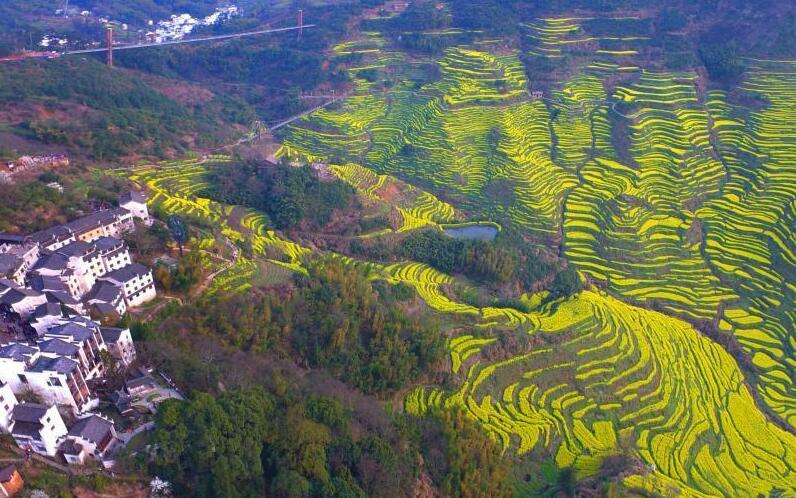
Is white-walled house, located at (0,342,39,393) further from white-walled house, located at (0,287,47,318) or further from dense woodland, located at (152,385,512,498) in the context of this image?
dense woodland, located at (152,385,512,498)

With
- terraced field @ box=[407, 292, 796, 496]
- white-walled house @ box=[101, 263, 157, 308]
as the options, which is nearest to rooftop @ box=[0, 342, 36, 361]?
white-walled house @ box=[101, 263, 157, 308]

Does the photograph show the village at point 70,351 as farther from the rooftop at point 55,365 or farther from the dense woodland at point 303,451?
the dense woodland at point 303,451

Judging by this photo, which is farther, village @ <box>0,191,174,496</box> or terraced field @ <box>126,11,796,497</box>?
terraced field @ <box>126,11,796,497</box>

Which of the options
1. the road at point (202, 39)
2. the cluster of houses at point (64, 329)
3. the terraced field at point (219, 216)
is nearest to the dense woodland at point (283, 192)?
the terraced field at point (219, 216)

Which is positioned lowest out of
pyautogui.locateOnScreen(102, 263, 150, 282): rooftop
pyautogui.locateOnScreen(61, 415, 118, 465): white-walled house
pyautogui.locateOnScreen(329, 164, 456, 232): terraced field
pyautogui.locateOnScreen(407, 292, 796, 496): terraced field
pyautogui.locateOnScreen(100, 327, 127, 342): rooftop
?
pyautogui.locateOnScreen(407, 292, 796, 496): terraced field

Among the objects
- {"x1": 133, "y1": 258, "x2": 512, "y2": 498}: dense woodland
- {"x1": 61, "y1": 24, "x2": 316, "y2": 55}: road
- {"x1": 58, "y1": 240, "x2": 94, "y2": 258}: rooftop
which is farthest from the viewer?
{"x1": 61, "y1": 24, "x2": 316, "y2": 55}: road

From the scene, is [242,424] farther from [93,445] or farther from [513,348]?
[513,348]

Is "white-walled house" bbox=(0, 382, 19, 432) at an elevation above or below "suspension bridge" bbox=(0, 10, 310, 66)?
below

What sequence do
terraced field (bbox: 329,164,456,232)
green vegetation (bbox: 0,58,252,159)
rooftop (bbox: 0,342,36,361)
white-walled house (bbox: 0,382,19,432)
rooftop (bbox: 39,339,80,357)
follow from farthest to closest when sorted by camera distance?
terraced field (bbox: 329,164,456,232) → green vegetation (bbox: 0,58,252,159) → rooftop (bbox: 39,339,80,357) → rooftop (bbox: 0,342,36,361) → white-walled house (bbox: 0,382,19,432)
